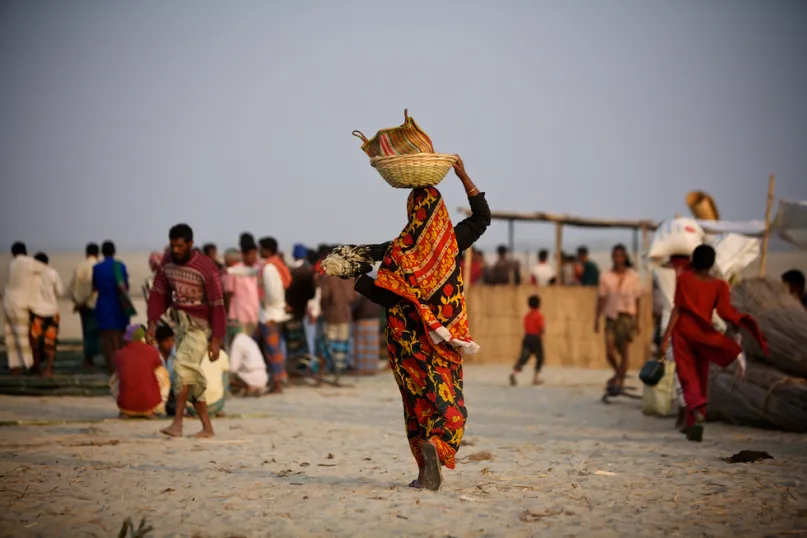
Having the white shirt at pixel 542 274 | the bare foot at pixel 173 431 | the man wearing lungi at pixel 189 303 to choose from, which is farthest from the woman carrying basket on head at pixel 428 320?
the white shirt at pixel 542 274

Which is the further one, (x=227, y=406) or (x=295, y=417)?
(x=227, y=406)

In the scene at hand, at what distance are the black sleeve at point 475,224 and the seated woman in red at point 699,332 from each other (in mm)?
3429

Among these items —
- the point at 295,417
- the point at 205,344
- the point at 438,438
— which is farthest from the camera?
the point at 295,417

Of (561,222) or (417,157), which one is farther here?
(561,222)

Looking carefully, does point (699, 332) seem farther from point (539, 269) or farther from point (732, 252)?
point (539, 269)

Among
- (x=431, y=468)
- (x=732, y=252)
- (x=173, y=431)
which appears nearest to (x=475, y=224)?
(x=431, y=468)

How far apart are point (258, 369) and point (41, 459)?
18.9 feet

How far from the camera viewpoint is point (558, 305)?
20.1m

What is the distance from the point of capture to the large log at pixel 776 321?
33.6 ft

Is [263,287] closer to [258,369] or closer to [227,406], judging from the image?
[258,369]

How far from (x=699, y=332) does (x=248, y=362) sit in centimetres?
626

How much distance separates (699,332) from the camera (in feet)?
31.2

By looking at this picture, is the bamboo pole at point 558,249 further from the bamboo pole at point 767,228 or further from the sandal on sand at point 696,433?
the sandal on sand at point 696,433

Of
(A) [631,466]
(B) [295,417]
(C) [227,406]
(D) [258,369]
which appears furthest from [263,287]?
(A) [631,466]
